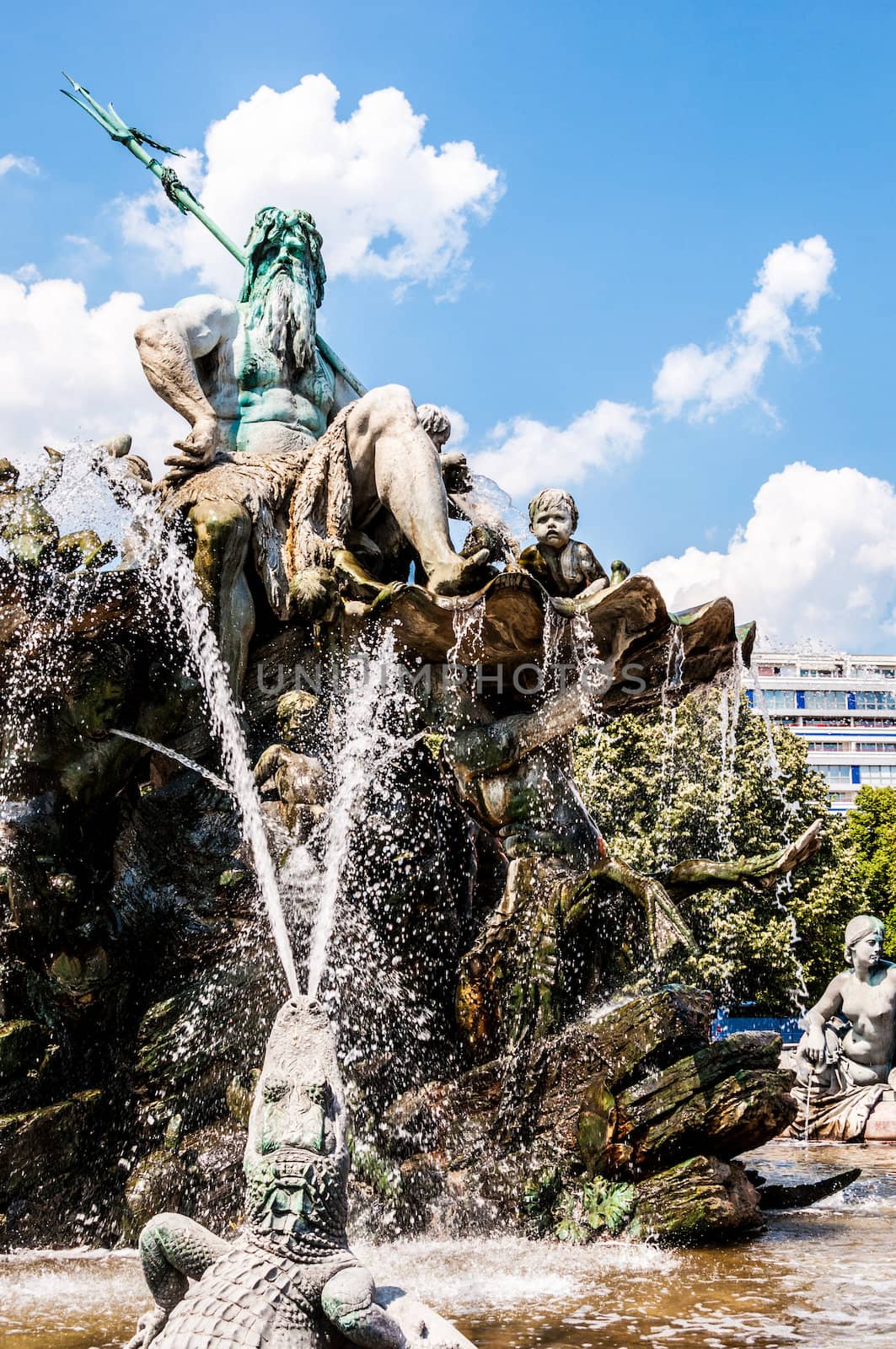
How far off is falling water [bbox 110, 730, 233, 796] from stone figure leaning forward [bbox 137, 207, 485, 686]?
57 cm

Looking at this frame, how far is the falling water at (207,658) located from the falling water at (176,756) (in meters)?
0.12

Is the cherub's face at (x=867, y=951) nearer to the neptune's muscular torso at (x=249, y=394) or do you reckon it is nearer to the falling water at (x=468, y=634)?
the falling water at (x=468, y=634)

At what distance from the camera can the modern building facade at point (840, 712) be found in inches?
2896

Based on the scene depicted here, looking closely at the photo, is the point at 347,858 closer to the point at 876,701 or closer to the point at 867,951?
the point at 867,951

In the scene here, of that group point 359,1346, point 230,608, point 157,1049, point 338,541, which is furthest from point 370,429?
point 359,1346

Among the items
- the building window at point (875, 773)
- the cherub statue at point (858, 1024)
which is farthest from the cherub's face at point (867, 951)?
the building window at point (875, 773)

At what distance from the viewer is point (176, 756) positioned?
7312 mm

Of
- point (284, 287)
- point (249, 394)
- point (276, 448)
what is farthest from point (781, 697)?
point (276, 448)

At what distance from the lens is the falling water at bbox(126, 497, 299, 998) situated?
690 cm

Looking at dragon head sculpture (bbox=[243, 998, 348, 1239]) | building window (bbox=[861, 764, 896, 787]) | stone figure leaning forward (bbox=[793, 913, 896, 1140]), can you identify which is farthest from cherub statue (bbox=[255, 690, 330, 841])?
building window (bbox=[861, 764, 896, 787])

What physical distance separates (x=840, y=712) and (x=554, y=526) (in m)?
73.3

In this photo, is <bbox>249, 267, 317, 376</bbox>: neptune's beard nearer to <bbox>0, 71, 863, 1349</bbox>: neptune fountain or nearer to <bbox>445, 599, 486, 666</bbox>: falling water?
<bbox>0, 71, 863, 1349</bbox>: neptune fountain

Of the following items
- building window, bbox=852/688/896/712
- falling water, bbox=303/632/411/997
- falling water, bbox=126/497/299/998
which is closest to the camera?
falling water, bbox=303/632/411/997

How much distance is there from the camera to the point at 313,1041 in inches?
145
